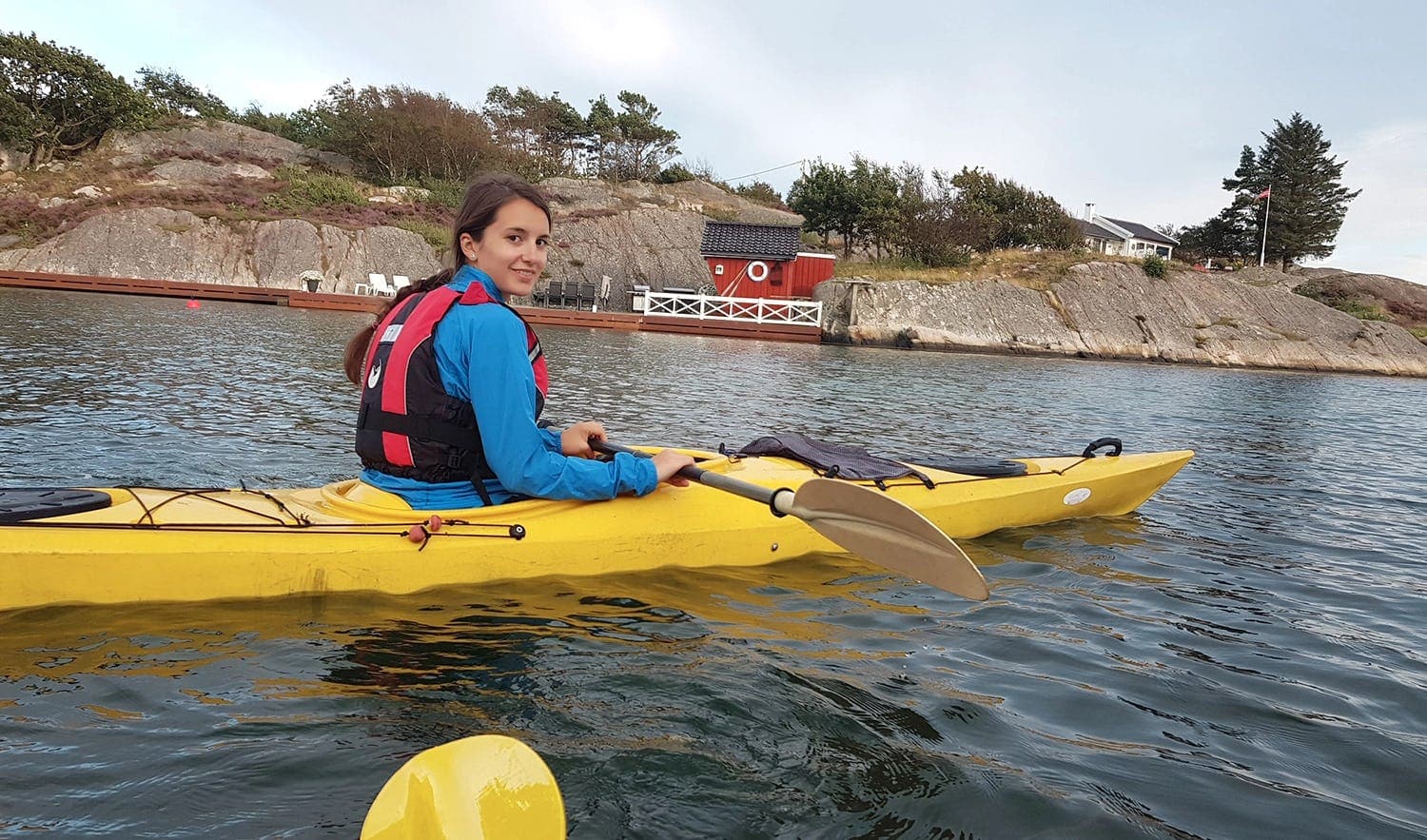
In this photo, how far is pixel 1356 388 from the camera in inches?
776

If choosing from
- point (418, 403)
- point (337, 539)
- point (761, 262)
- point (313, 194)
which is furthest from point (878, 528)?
point (313, 194)

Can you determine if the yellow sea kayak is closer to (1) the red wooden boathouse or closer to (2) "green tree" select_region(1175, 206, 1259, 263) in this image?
(1) the red wooden boathouse

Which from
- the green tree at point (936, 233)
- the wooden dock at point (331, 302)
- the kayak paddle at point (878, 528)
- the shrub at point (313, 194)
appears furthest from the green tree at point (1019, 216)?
the kayak paddle at point (878, 528)

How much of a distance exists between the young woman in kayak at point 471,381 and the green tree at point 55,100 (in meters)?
36.5

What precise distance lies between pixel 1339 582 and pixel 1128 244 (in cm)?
4789

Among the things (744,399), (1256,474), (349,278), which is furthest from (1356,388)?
(349,278)

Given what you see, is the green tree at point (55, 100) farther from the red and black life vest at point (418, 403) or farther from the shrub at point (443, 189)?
the red and black life vest at point (418, 403)

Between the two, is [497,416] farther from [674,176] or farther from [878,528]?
[674,176]

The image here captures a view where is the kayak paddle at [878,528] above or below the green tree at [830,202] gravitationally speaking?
below

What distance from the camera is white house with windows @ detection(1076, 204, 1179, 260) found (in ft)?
154

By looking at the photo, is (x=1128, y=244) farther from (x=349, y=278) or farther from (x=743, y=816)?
(x=743, y=816)

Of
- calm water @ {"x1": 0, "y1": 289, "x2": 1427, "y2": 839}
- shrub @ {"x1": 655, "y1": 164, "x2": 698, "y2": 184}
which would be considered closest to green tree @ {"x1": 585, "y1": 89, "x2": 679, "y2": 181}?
shrub @ {"x1": 655, "y1": 164, "x2": 698, "y2": 184}

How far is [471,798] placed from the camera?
5.84 feet

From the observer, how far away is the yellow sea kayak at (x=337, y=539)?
323 cm
